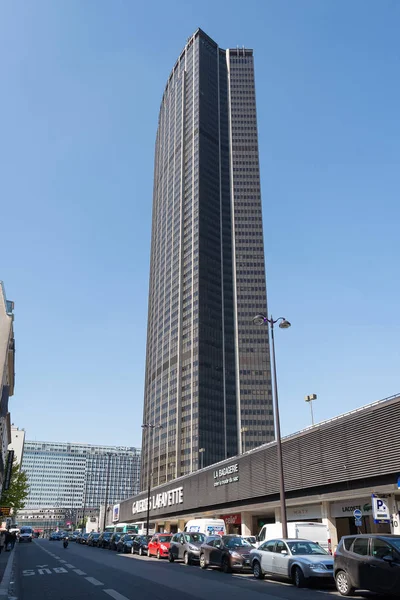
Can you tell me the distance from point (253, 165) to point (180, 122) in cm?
3246

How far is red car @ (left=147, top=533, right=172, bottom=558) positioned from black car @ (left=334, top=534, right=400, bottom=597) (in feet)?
65.4

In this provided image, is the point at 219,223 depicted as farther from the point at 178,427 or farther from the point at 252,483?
the point at 252,483

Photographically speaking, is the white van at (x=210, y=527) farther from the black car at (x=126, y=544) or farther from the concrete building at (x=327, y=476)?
the black car at (x=126, y=544)

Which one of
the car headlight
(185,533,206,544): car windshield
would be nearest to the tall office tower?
(185,533,206,544): car windshield

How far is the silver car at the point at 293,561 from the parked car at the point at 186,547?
7.76m

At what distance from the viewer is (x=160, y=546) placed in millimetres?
31578

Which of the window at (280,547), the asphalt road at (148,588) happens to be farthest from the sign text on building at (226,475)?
the window at (280,547)

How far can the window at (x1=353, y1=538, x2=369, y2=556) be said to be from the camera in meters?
12.8

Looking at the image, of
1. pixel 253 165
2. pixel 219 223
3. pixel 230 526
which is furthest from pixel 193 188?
pixel 230 526

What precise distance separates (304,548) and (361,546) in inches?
164

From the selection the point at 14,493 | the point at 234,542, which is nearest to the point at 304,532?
the point at 234,542

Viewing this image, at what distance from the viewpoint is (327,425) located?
102 feet

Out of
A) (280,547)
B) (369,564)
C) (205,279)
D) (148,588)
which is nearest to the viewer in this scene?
(369,564)

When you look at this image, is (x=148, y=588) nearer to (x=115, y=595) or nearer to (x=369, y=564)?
(x=115, y=595)
